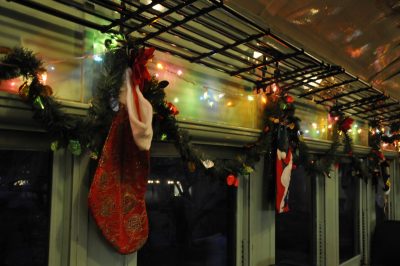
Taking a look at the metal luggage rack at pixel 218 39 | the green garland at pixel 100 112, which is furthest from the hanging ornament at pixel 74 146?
the metal luggage rack at pixel 218 39

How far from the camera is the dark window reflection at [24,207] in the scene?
151 cm

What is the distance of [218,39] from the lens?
2186 millimetres

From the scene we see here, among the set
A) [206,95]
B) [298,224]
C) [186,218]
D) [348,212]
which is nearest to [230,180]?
[186,218]

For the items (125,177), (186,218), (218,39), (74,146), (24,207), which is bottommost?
(186,218)

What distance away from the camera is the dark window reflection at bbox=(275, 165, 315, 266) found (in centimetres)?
307

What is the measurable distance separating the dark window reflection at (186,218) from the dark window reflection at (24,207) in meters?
0.59

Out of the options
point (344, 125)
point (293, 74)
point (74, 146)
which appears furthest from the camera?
point (344, 125)

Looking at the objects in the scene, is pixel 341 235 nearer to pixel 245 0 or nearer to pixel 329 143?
pixel 329 143

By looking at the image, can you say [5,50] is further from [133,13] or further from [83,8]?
[133,13]

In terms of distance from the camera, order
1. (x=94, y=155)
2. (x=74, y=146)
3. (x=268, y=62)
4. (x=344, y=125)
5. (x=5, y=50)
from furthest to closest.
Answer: (x=344, y=125) < (x=268, y=62) < (x=94, y=155) < (x=74, y=146) < (x=5, y=50)

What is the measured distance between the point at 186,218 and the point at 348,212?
2.73 m

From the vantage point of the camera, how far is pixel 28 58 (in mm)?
1336

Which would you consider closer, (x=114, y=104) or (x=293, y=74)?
(x=114, y=104)

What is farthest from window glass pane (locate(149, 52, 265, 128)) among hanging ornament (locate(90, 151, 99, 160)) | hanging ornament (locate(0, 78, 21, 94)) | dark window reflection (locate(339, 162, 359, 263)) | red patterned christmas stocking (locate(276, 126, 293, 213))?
dark window reflection (locate(339, 162, 359, 263))
